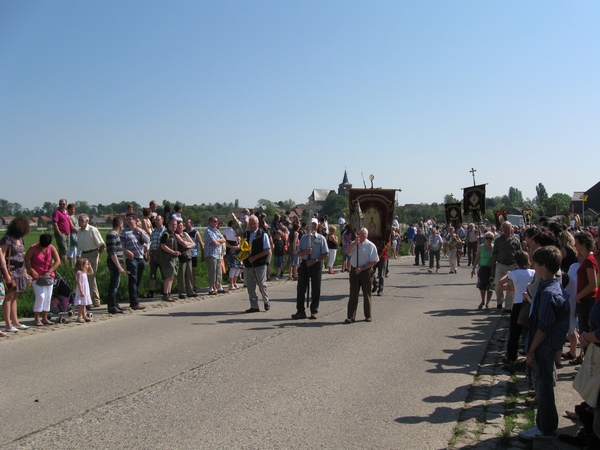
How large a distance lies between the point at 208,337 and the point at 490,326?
5379 mm

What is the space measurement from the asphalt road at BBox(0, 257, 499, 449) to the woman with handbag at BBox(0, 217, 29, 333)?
477 mm

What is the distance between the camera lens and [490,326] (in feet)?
35.9

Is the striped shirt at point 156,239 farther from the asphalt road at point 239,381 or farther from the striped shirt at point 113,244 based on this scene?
the asphalt road at point 239,381

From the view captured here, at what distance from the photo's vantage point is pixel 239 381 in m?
6.80

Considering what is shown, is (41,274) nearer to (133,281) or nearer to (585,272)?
(133,281)

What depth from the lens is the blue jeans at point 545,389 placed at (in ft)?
16.3

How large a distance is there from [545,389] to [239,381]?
134 inches

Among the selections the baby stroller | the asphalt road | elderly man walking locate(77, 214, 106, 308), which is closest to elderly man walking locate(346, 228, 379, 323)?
the asphalt road

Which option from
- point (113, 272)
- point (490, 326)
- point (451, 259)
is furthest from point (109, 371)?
point (451, 259)

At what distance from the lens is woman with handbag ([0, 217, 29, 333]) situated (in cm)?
976

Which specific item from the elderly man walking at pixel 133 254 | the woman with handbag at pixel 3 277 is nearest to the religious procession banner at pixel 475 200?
→ the elderly man walking at pixel 133 254

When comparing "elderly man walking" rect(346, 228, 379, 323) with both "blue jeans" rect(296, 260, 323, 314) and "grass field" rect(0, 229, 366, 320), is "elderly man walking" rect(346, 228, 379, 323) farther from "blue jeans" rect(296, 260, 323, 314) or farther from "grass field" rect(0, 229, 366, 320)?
"grass field" rect(0, 229, 366, 320)

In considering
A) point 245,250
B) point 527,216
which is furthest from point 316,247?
point 527,216

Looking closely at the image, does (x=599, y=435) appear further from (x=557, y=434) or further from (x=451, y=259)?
(x=451, y=259)
